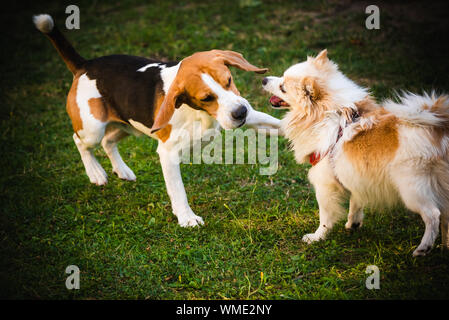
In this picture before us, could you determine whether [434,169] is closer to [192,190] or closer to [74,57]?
[192,190]

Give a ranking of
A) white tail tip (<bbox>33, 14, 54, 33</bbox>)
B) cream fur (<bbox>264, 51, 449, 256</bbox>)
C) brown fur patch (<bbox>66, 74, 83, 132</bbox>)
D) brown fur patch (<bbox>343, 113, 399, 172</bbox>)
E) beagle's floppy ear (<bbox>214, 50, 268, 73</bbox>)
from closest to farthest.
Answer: cream fur (<bbox>264, 51, 449, 256</bbox>) → brown fur patch (<bbox>343, 113, 399, 172</bbox>) → beagle's floppy ear (<bbox>214, 50, 268, 73</bbox>) → white tail tip (<bbox>33, 14, 54, 33</bbox>) → brown fur patch (<bbox>66, 74, 83, 132</bbox>)

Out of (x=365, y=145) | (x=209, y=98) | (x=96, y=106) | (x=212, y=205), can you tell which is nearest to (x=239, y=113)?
(x=209, y=98)

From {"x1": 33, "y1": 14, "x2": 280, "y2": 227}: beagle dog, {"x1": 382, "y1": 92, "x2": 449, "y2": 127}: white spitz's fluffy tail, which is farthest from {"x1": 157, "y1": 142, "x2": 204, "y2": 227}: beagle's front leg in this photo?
{"x1": 382, "y1": 92, "x2": 449, "y2": 127}: white spitz's fluffy tail

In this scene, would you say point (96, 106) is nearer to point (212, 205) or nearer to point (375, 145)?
point (212, 205)

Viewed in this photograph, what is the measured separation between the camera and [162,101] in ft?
12.3

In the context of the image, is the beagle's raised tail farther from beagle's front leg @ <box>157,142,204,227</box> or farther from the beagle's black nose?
the beagle's black nose

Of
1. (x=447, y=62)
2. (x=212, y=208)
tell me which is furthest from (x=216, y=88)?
(x=447, y=62)

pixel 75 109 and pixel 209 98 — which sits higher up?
pixel 75 109

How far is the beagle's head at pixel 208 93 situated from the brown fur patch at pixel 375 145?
2.95 feet

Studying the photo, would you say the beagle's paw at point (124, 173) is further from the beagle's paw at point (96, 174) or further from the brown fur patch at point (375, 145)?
the brown fur patch at point (375, 145)

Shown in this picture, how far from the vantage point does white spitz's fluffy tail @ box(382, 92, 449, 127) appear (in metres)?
2.88

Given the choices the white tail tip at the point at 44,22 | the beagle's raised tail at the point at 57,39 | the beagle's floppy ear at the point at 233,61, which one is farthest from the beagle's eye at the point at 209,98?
the white tail tip at the point at 44,22

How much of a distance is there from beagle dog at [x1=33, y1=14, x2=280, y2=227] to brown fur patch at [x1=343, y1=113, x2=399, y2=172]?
90 centimetres

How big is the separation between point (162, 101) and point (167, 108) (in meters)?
0.40
